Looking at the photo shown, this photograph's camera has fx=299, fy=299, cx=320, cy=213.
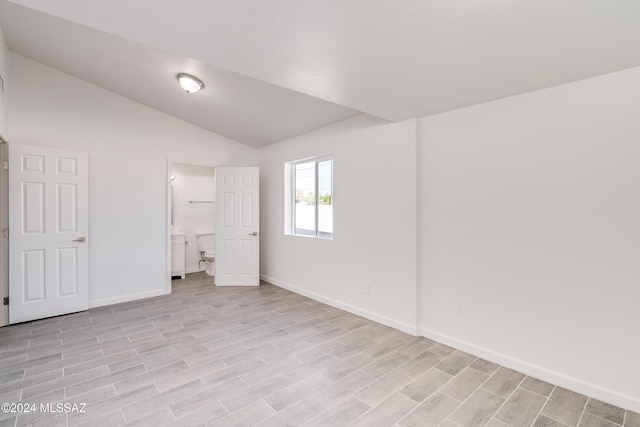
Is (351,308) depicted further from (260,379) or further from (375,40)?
(375,40)

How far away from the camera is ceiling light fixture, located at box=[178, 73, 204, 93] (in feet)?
10.5

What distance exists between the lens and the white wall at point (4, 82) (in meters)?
3.05

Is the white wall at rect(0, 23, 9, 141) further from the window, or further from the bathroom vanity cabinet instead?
the window

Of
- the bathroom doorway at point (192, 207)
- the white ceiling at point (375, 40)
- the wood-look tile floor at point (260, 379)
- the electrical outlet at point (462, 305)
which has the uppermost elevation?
the white ceiling at point (375, 40)

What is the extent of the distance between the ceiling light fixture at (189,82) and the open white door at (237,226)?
5.75 feet

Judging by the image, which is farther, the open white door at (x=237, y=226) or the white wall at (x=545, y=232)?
the open white door at (x=237, y=226)

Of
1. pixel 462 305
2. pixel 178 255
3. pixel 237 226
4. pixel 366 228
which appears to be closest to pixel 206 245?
pixel 178 255

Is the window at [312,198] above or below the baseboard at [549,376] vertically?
above

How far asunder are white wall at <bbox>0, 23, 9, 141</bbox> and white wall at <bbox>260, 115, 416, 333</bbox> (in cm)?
→ 325

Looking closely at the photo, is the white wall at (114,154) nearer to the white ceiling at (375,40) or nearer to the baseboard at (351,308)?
the white ceiling at (375,40)

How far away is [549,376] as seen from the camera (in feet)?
7.41

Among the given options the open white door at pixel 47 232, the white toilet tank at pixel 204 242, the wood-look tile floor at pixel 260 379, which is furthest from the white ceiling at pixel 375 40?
the white toilet tank at pixel 204 242

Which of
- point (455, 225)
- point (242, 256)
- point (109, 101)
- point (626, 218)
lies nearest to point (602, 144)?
point (626, 218)

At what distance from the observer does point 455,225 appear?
2.82 metres
